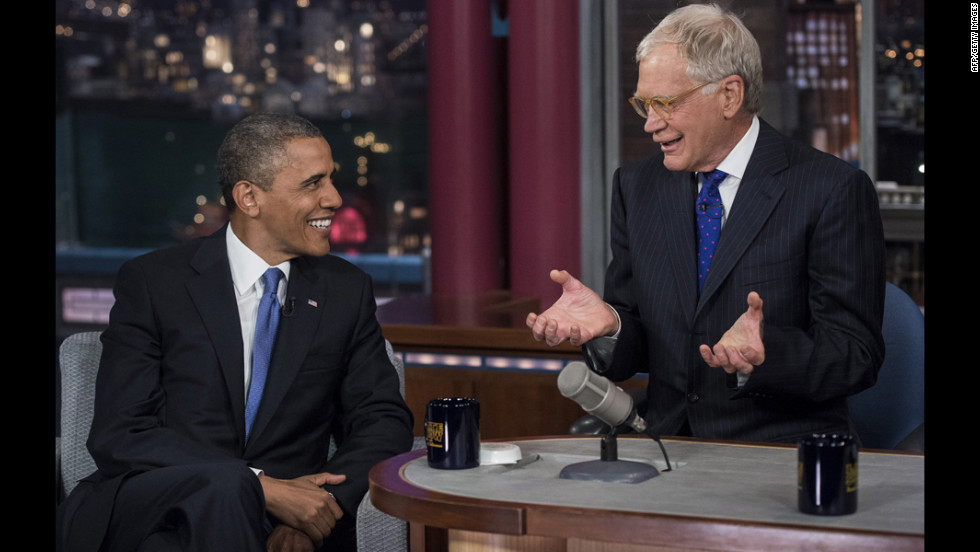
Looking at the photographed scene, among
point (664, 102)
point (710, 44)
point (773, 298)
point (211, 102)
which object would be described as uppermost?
point (211, 102)

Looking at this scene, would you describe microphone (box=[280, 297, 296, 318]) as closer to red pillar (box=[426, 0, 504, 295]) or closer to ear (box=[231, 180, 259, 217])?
ear (box=[231, 180, 259, 217])

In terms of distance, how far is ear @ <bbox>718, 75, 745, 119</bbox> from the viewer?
207 cm

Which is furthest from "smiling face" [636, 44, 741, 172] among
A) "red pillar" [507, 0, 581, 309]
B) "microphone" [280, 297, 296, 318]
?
"red pillar" [507, 0, 581, 309]

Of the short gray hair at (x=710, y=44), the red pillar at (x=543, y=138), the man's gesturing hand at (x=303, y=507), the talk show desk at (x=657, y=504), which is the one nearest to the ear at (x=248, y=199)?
the man's gesturing hand at (x=303, y=507)

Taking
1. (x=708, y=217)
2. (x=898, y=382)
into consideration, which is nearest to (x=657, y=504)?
(x=708, y=217)

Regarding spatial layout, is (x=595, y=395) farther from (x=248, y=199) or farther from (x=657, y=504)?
(x=248, y=199)

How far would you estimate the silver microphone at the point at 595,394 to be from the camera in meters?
1.61

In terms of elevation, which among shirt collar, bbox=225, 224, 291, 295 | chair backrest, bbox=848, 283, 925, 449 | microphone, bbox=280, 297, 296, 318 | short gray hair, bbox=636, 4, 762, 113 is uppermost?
short gray hair, bbox=636, 4, 762, 113

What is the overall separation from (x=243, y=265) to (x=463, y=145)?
215 centimetres

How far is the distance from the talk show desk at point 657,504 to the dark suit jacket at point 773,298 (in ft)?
0.67

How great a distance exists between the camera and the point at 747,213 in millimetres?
2029

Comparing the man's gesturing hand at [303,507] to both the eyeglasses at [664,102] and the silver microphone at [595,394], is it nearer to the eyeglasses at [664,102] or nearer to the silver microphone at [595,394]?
the silver microphone at [595,394]

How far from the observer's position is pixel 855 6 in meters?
4.80

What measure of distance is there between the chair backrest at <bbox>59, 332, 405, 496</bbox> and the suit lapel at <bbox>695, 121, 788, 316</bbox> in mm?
1216
